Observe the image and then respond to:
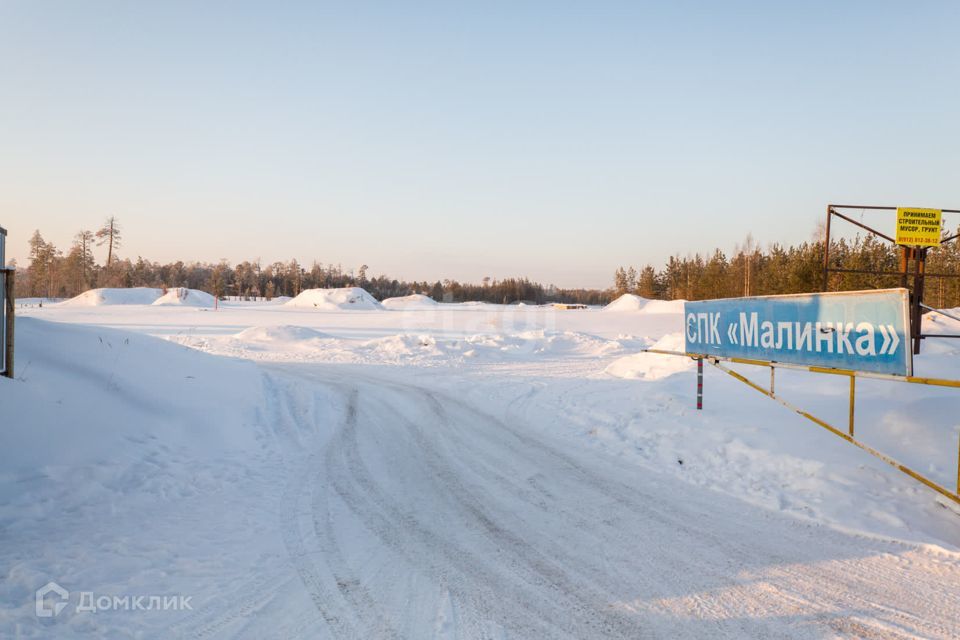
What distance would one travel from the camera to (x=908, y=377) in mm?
5227

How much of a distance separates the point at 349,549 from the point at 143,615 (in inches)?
63.5

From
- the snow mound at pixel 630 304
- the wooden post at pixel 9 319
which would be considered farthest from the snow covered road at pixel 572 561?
the snow mound at pixel 630 304

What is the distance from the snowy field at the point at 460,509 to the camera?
3.74 m

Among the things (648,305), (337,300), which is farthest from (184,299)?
(648,305)

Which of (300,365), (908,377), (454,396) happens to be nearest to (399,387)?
(454,396)

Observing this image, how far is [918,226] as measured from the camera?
35.4ft

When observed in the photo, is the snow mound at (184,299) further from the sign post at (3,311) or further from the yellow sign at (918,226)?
the yellow sign at (918,226)

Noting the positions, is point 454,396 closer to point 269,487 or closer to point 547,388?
point 547,388

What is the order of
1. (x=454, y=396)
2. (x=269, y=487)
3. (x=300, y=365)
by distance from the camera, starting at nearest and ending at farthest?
(x=269, y=487), (x=454, y=396), (x=300, y=365)

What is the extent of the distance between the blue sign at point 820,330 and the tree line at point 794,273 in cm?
1342

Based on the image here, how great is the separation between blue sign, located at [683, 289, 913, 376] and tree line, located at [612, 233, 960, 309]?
13.4 meters

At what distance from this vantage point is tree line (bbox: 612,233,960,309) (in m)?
45.7

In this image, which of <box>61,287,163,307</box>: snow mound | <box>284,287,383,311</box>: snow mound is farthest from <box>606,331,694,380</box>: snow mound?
<box>61,287,163,307</box>: snow mound

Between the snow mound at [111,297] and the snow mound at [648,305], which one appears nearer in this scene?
the snow mound at [648,305]
